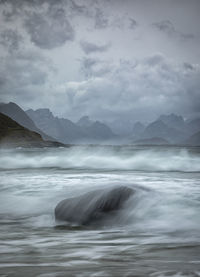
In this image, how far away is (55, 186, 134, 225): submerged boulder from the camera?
573cm

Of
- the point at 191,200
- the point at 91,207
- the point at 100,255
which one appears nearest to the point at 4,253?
the point at 100,255

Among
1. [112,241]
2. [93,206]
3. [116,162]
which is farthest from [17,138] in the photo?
[112,241]

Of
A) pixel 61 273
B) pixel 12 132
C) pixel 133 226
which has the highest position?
pixel 12 132

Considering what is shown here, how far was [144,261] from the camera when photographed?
304 cm

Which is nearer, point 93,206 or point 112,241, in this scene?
point 112,241

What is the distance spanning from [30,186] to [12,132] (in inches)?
4926

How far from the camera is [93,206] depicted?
19.6ft

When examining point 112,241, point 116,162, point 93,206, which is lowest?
point 112,241

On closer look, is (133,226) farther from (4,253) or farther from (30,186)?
(30,186)

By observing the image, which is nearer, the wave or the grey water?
the grey water

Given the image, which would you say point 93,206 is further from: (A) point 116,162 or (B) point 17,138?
(B) point 17,138

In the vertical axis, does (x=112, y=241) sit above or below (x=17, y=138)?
below

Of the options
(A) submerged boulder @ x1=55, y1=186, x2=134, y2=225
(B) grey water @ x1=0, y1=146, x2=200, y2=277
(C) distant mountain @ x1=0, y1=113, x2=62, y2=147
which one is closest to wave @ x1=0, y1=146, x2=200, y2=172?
(B) grey water @ x1=0, y1=146, x2=200, y2=277

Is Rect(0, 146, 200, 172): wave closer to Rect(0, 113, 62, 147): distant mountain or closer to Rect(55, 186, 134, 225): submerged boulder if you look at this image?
Rect(55, 186, 134, 225): submerged boulder
